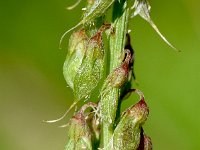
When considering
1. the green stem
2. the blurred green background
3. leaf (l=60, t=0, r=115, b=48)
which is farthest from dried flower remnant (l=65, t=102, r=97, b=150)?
the blurred green background

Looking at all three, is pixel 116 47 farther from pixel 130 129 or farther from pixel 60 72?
pixel 60 72

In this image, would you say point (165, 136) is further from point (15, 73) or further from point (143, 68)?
point (15, 73)

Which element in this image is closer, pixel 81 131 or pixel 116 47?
pixel 116 47

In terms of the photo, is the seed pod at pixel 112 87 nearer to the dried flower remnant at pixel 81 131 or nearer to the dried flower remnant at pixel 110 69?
the dried flower remnant at pixel 110 69

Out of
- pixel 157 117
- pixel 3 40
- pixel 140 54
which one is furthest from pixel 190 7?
pixel 3 40

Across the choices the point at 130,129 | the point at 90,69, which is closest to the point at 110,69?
the point at 90,69

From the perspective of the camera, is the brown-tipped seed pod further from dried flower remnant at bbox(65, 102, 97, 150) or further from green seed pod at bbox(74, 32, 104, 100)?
dried flower remnant at bbox(65, 102, 97, 150)

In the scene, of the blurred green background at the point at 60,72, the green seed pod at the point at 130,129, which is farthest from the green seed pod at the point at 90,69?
→ the blurred green background at the point at 60,72
